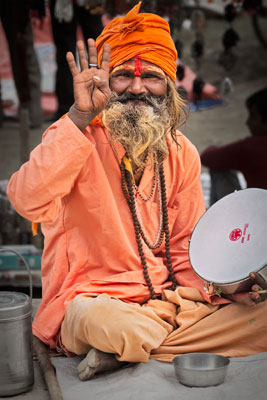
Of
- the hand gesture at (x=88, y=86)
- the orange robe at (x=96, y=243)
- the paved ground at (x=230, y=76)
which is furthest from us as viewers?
the paved ground at (x=230, y=76)

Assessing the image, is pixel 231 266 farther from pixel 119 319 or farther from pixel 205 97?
pixel 205 97

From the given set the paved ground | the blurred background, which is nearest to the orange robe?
the blurred background

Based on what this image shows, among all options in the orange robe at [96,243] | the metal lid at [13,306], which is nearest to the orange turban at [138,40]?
the orange robe at [96,243]

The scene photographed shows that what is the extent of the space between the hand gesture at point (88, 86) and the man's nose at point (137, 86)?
1.36 feet

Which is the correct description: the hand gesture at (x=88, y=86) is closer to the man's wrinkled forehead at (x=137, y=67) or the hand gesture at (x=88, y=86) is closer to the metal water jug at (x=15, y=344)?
the man's wrinkled forehead at (x=137, y=67)

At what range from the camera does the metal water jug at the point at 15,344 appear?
3.11 metres

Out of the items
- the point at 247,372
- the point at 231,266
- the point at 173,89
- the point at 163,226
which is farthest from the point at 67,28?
the point at 247,372

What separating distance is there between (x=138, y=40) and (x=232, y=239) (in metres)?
1.08

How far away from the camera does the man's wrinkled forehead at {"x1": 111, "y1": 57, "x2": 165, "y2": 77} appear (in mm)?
3707

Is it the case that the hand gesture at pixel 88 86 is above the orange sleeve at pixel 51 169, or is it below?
above

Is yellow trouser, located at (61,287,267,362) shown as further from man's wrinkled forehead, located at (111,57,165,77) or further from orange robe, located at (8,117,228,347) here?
man's wrinkled forehead, located at (111,57,165,77)

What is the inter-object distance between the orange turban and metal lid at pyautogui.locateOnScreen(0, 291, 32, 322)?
1.26 m

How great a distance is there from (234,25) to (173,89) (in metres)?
1.99

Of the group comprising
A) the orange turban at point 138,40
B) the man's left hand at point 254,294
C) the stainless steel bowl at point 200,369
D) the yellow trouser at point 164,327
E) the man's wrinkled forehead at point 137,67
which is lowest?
the stainless steel bowl at point 200,369
